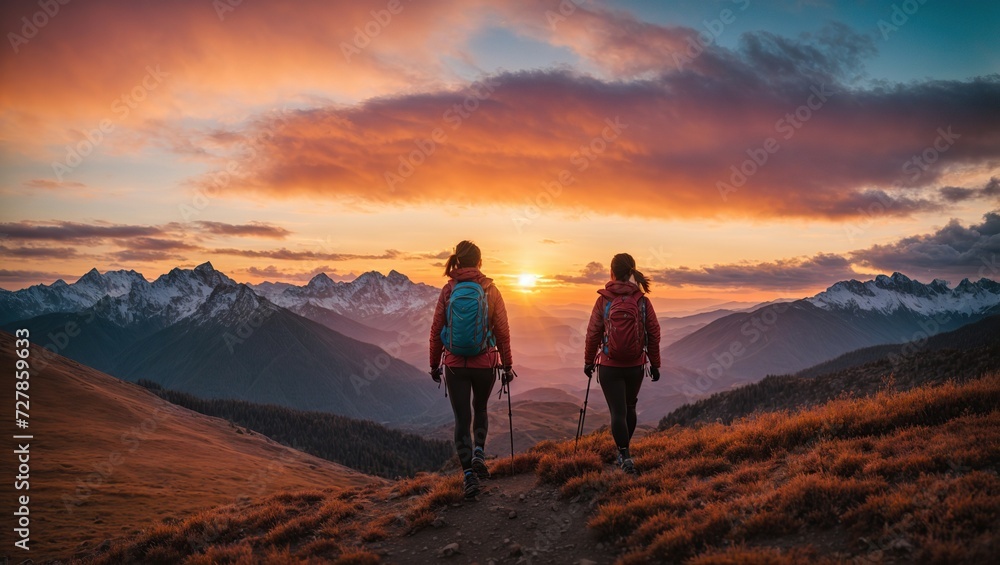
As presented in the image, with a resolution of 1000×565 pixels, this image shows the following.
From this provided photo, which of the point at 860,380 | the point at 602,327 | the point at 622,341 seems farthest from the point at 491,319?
the point at 860,380

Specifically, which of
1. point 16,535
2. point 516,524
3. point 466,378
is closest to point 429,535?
point 516,524

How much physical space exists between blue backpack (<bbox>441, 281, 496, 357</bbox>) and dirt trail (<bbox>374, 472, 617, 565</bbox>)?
335 centimetres

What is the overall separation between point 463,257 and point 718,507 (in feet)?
23.0

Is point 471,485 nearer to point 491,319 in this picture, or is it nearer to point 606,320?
point 491,319

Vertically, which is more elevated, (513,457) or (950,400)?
(950,400)

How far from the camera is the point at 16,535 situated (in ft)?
107

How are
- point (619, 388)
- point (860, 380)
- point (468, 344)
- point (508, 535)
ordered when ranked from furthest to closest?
point (860, 380)
point (619, 388)
point (468, 344)
point (508, 535)

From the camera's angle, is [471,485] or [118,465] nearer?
[471,485]

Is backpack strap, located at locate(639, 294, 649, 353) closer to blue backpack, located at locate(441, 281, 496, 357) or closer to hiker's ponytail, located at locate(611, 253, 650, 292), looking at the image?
hiker's ponytail, located at locate(611, 253, 650, 292)

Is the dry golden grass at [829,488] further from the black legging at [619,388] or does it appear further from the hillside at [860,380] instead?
the hillside at [860,380]

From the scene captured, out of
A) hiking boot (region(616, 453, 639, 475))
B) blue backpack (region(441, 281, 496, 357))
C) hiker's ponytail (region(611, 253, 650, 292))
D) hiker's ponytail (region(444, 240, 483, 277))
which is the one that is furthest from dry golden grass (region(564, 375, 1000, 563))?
hiker's ponytail (region(444, 240, 483, 277))

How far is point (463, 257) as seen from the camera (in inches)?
428

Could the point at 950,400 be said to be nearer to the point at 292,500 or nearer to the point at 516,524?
the point at 516,524

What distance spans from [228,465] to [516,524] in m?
87.4
